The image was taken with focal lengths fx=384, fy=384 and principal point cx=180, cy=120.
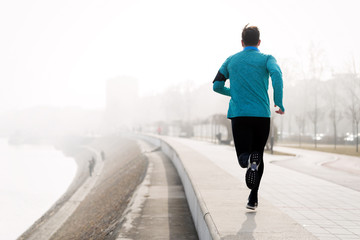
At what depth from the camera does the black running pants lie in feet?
14.3

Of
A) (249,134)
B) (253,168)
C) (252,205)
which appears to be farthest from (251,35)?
(252,205)

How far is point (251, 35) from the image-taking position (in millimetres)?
4594

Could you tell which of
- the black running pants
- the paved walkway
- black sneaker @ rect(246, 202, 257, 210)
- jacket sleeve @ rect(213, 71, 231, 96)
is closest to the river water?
the paved walkway

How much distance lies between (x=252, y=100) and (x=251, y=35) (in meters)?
0.82

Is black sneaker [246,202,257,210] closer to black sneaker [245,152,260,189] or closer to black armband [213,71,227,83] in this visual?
black sneaker [245,152,260,189]

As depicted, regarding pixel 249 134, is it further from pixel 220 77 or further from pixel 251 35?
pixel 251 35

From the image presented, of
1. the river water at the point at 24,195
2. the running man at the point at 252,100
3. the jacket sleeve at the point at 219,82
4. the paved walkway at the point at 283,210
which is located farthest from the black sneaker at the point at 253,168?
the river water at the point at 24,195

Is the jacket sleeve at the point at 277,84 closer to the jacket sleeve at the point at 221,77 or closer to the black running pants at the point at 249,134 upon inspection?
the black running pants at the point at 249,134

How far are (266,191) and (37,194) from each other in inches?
1473

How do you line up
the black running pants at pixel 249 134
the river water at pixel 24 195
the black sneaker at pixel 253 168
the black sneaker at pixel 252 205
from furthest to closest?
the river water at pixel 24 195 → the black sneaker at pixel 252 205 → the black running pants at pixel 249 134 → the black sneaker at pixel 253 168

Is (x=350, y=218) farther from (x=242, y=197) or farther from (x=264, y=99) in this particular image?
(x=264, y=99)

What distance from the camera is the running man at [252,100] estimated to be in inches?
169

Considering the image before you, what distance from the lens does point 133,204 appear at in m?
8.06

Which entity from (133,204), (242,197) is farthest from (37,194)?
(242,197)
